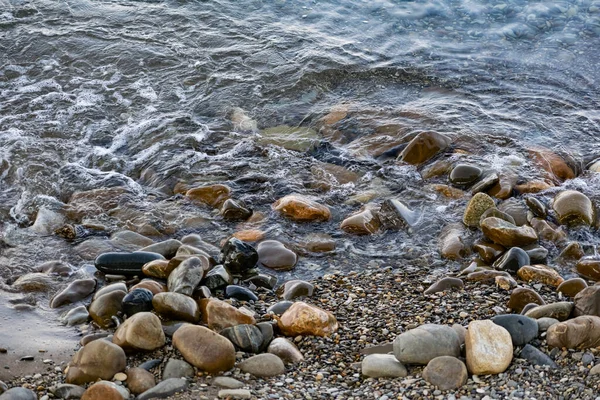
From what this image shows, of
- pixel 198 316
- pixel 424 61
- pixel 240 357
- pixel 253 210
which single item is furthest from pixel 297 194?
pixel 424 61

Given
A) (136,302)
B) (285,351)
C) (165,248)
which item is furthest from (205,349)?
(165,248)

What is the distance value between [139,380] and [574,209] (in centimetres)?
351

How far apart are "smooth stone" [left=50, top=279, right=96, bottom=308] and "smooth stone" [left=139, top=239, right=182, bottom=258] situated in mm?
455

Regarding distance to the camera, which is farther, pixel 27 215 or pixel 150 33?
pixel 150 33

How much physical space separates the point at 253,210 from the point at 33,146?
7.61 feet

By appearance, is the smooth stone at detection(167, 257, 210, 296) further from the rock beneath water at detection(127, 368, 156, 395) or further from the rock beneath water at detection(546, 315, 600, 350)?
the rock beneath water at detection(546, 315, 600, 350)

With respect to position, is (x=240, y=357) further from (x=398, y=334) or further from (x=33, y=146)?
(x=33, y=146)

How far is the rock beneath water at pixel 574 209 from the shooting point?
5.24 meters

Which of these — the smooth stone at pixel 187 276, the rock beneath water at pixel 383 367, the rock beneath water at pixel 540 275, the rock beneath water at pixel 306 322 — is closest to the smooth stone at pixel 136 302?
the smooth stone at pixel 187 276

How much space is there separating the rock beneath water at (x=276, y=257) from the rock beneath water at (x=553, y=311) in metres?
1.68

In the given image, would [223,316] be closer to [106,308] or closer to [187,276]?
[187,276]

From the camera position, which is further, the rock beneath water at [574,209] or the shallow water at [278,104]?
the shallow water at [278,104]

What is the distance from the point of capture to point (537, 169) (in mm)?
5984

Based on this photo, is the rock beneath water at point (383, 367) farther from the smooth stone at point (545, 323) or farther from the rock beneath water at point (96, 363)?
the rock beneath water at point (96, 363)
